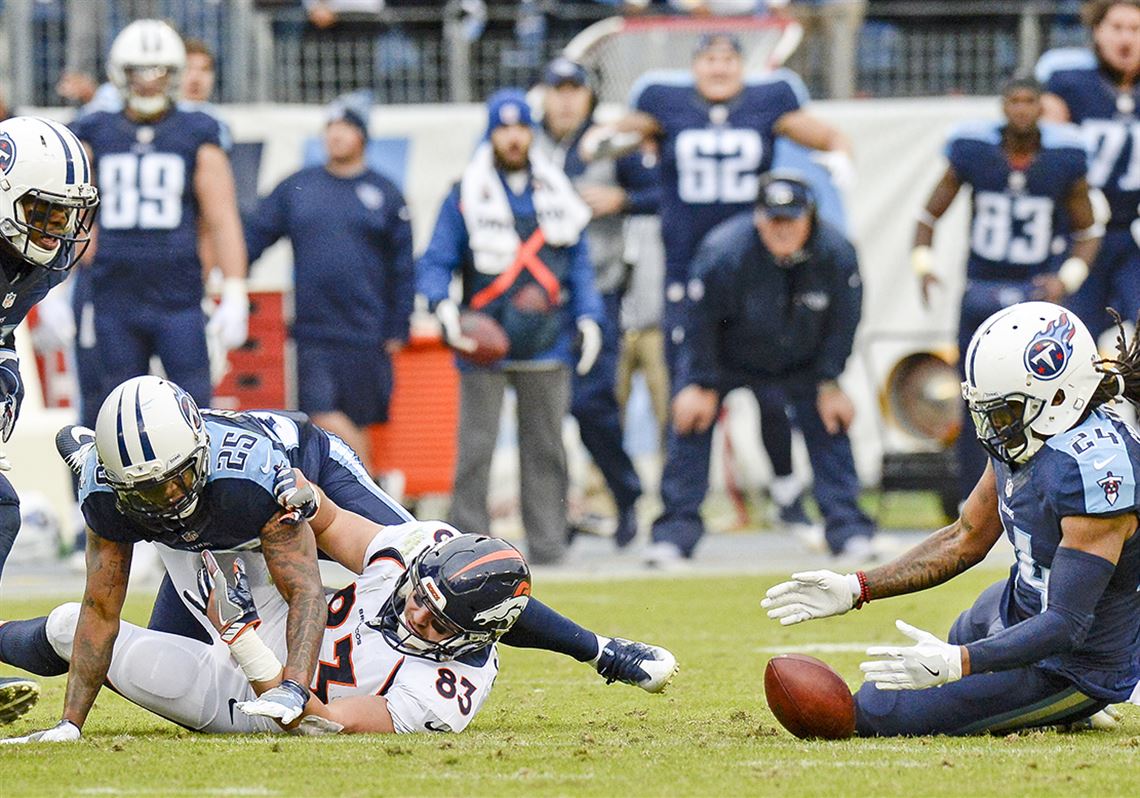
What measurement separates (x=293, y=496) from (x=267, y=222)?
19.5 ft

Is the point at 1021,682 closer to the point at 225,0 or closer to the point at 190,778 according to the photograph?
the point at 190,778

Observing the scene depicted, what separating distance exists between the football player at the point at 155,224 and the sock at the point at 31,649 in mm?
3967

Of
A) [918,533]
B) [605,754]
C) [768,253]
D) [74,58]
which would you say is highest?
[74,58]

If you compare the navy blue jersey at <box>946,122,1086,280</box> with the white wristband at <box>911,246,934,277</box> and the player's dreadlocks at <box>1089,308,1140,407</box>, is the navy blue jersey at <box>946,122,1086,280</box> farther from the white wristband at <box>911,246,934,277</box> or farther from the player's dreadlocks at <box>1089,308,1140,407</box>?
the player's dreadlocks at <box>1089,308,1140,407</box>

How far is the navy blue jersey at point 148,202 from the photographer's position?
9.80 m

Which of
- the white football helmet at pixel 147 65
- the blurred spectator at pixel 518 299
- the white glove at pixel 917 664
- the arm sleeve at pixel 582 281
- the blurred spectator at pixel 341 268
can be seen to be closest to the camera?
the white glove at pixel 917 664

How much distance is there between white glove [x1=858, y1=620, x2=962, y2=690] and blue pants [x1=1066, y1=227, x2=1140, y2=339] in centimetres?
609

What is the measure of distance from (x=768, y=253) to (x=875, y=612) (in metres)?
2.22

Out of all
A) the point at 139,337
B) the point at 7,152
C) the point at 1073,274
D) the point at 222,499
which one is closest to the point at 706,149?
the point at 1073,274

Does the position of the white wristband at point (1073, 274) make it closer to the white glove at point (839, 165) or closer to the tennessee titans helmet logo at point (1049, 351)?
the white glove at point (839, 165)

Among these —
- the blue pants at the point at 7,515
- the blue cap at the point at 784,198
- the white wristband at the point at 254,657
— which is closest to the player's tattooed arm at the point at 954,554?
the white wristband at the point at 254,657

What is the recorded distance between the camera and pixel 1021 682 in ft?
16.8

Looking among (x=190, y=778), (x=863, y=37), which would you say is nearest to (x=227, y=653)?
(x=190, y=778)

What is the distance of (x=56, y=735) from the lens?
513cm
